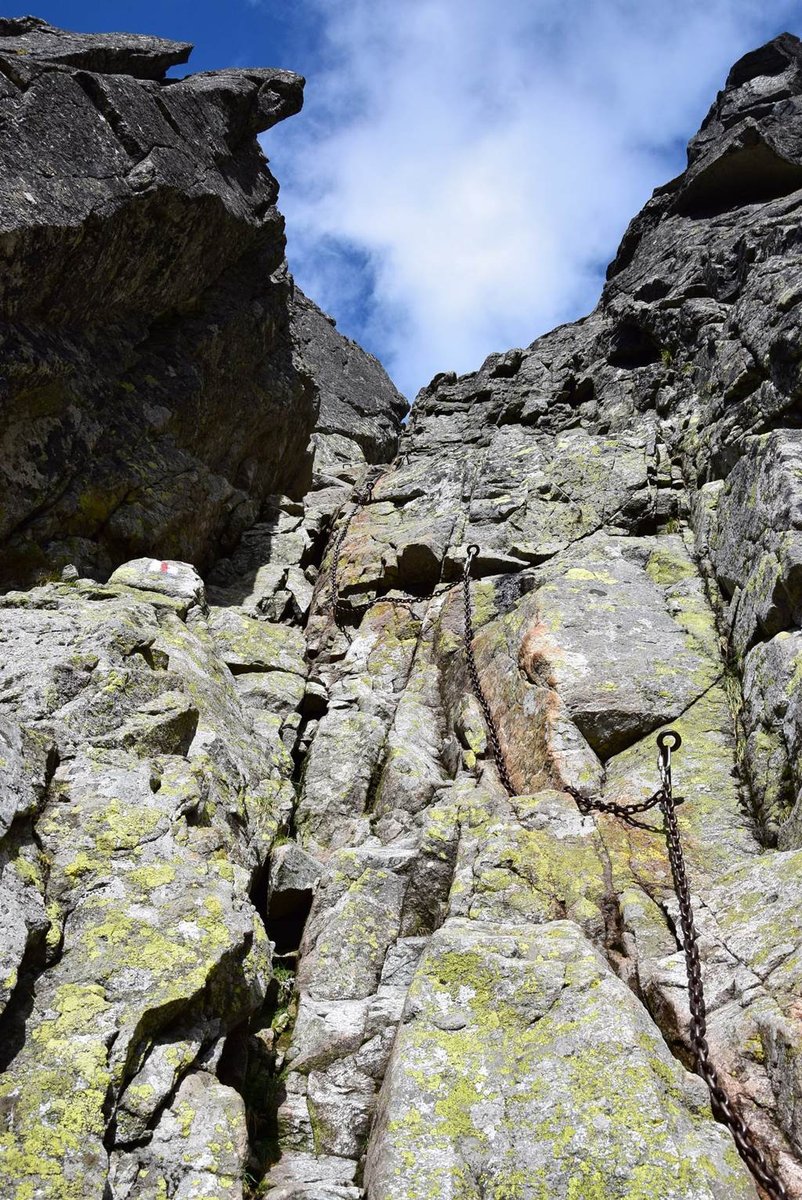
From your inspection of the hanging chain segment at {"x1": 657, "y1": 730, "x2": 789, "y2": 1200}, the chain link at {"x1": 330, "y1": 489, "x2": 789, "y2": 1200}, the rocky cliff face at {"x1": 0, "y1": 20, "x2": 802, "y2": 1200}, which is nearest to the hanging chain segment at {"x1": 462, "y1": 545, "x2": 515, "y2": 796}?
the chain link at {"x1": 330, "y1": 489, "x2": 789, "y2": 1200}

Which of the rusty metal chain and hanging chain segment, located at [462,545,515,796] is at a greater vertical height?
hanging chain segment, located at [462,545,515,796]

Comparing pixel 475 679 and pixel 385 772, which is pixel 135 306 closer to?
pixel 475 679

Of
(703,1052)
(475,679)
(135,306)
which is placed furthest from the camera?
(135,306)

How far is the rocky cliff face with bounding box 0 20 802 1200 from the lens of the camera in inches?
256

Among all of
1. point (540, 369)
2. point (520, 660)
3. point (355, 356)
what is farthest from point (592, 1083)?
point (355, 356)

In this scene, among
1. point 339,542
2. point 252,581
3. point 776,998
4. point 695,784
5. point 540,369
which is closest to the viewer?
point 776,998

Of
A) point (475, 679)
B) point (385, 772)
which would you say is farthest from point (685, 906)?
point (475, 679)

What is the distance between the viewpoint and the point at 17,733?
8.78 metres

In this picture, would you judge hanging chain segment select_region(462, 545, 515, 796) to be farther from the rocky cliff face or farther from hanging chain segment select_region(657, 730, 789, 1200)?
hanging chain segment select_region(657, 730, 789, 1200)

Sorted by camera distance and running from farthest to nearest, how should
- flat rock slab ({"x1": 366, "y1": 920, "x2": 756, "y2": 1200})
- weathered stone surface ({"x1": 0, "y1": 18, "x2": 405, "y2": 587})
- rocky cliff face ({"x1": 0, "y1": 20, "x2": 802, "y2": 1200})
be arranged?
1. weathered stone surface ({"x1": 0, "y1": 18, "x2": 405, "y2": 587})
2. rocky cliff face ({"x1": 0, "y1": 20, "x2": 802, "y2": 1200})
3. flat rock slab ({"x1": 366, "y1": 920, "x2": 756, "y2": 1200})

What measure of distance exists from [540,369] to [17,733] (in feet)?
82.7

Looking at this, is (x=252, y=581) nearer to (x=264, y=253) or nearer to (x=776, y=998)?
(x=264, y=253)

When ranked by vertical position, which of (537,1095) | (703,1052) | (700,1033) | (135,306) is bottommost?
(537,1095)

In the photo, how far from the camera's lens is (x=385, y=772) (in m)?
13.4
